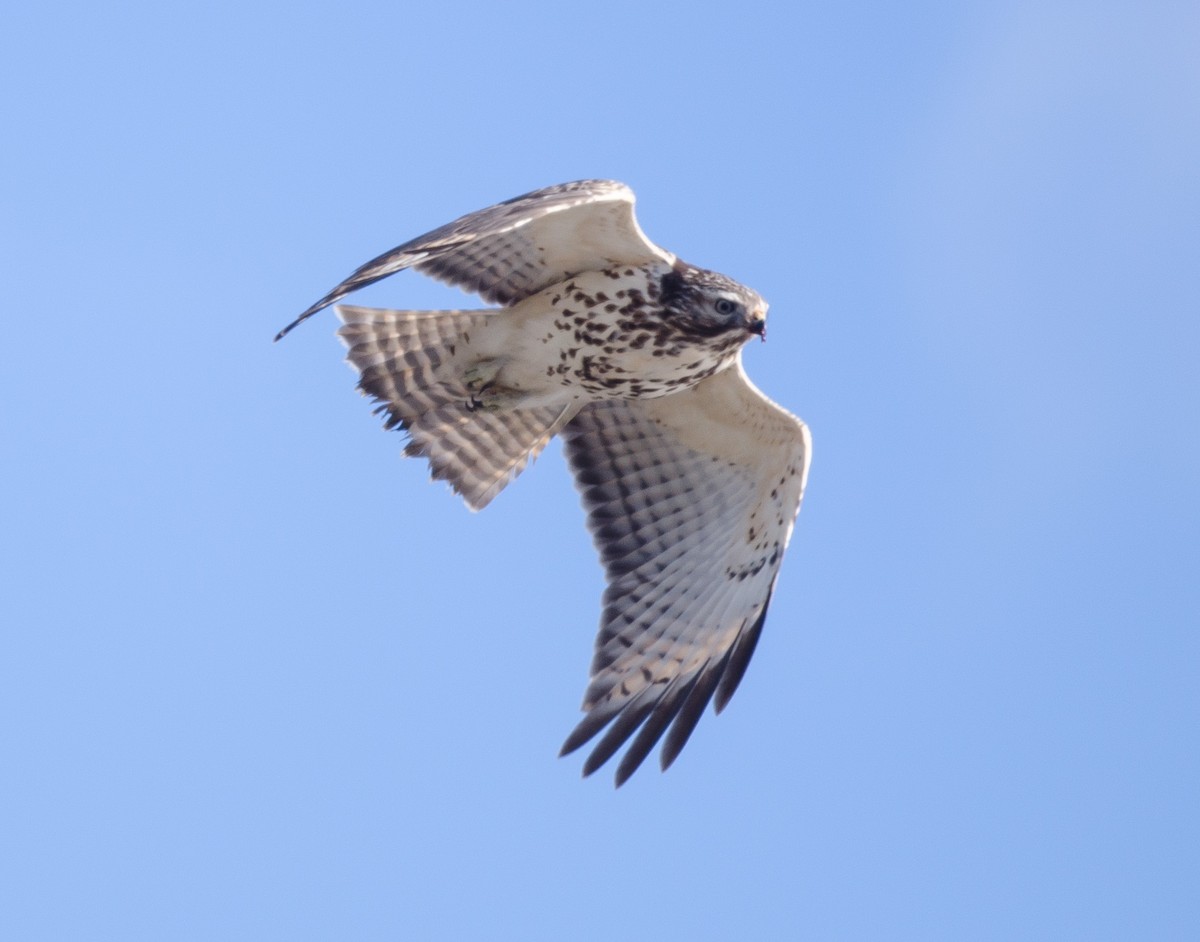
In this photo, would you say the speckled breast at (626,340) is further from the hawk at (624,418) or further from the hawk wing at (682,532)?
the hawk wing at (682,532)

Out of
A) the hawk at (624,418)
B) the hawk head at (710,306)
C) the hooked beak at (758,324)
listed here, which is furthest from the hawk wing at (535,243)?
the hooked beak at (758,324)

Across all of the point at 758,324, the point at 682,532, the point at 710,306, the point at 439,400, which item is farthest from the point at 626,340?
the point at 682,532

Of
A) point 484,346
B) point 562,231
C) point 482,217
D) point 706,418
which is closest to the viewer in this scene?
point 482,217

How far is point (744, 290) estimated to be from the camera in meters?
7.40

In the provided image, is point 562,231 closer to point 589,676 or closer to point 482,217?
point 482,217

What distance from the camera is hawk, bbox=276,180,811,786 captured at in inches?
291

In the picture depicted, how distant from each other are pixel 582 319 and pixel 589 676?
5.48 ft

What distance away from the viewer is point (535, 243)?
7.45 metres

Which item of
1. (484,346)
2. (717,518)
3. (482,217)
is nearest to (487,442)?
(484,346)

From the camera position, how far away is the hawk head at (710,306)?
732 cm

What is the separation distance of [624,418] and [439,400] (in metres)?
1.00

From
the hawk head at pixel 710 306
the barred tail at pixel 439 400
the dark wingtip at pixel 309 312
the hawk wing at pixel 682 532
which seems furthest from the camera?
the hawk wing at pixel 682 532

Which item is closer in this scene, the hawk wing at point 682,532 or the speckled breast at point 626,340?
the speckled breast at point 626,340

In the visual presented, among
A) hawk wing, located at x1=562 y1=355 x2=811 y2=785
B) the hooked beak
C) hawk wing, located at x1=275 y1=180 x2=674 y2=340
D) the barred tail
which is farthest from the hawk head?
the barred tail
